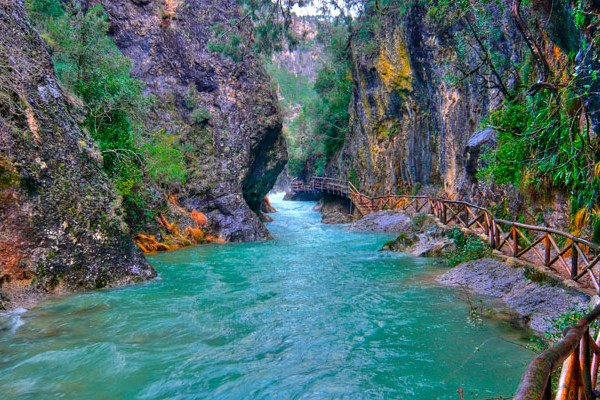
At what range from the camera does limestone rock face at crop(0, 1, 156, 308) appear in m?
7.99

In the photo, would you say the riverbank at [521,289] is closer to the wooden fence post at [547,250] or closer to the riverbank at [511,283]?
the riverbank at [511,283]

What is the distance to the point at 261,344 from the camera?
624 cm

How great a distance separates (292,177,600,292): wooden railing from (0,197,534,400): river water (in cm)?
153

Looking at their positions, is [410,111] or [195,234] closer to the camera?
[195,234]

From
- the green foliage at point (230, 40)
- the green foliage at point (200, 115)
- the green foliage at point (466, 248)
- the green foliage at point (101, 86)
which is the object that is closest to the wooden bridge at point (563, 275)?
the green foliage at point (466, 248)

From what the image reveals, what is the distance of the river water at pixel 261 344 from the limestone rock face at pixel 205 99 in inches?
391

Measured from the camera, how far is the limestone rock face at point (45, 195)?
799 centimetres

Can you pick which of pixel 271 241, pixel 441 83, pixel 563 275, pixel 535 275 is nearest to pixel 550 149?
pixel 535 275

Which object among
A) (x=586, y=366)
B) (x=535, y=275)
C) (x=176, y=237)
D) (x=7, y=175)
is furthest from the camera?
(x=176, y=237)

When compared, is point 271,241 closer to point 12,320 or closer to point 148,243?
point 148,243

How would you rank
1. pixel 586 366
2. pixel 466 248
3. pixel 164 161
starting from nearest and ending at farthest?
1. pixel 586 366
2. pixel 466 248
3. pixel 164 161

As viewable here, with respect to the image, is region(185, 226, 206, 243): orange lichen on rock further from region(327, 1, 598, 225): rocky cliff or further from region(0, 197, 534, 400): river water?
region(327, 1, 598, 225): rocky cliff

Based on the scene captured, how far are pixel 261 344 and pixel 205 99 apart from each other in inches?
680

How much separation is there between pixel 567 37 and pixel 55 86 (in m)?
10.9
